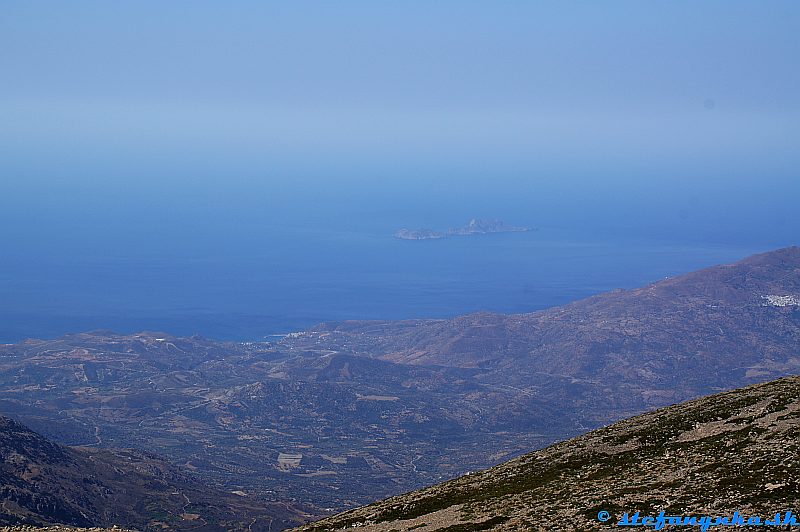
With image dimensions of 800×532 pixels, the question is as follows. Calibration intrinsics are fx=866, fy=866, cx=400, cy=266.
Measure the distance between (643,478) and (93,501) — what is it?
162 meters

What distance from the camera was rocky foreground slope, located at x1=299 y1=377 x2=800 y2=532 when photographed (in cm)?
3481

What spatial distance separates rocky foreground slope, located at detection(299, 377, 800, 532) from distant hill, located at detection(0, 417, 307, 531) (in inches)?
4870

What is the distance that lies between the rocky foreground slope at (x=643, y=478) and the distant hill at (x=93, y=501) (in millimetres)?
Answer: 123689

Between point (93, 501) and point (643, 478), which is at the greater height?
point (643, 478)

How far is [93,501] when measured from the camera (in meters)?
179

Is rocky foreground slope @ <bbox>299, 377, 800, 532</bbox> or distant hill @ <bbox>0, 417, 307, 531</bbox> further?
distant hill @ <bbox>0, 417, 307, 531</bbox>

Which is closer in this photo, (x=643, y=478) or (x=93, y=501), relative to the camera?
(x=643, y=478)

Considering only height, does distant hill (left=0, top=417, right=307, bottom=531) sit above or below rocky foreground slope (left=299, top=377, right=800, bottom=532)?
below

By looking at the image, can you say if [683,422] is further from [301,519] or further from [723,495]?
[301,519]

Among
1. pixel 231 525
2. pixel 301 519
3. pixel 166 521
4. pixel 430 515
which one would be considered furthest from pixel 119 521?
pixel 430 515

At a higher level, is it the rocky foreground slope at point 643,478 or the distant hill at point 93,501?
the rocky foreground slope at point 643,478

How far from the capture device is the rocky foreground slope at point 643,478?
114 feet

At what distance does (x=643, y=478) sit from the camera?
40.2 m

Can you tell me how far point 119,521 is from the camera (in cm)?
17175
